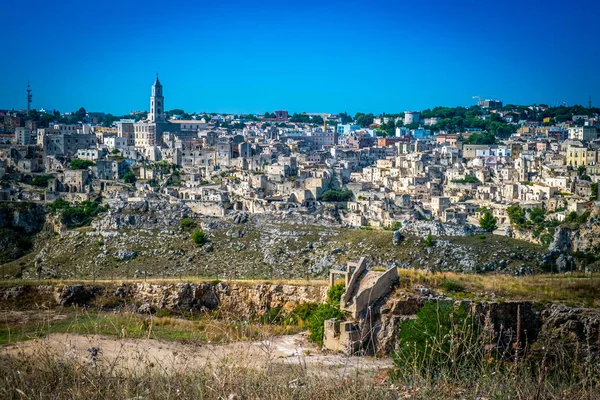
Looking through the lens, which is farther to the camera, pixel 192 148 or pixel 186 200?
pixel 192 148

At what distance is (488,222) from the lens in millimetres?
33156

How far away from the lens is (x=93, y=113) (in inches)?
3750

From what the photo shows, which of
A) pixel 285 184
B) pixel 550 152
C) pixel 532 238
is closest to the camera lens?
pixel 532 238

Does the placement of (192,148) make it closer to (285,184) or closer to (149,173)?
(149,173)

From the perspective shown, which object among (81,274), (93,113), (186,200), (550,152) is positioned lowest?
(81,274)

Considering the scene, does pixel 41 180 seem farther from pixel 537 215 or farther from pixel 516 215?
pixel 537 215

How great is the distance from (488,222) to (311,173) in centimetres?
1350

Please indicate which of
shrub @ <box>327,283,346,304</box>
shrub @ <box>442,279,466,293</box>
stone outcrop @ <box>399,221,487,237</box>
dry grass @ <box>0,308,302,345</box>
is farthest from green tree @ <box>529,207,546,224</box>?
dry grass @ <box>0,308,302,345</box>

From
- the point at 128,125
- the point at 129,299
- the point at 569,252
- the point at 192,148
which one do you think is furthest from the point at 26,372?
the point at 128,125

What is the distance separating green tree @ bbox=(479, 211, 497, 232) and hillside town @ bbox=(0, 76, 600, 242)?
18cm

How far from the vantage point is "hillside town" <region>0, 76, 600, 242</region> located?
1431 inches

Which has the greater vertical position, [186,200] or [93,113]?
[93,113]

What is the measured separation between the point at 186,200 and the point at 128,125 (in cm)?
2797

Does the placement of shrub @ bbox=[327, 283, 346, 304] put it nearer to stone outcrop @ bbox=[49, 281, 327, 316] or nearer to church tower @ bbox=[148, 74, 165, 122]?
stone outcrop @ bbox=[49, 281, 327, 316]
